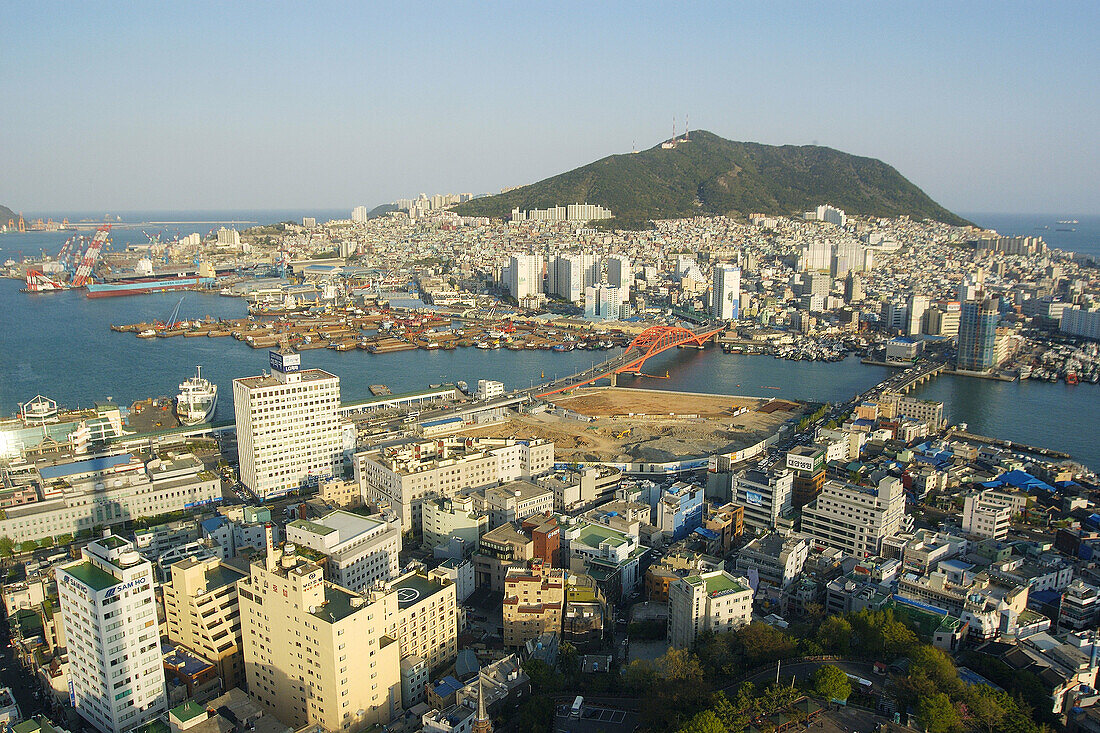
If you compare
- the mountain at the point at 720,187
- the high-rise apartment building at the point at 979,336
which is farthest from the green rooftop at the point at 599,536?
the mountain at the point at 720,187

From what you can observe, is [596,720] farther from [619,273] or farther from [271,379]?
[619,273]

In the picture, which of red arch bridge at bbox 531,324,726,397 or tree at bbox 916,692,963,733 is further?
red arch bridge at bbox 531,324,726,397

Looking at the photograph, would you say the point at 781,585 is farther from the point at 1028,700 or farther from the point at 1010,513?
the point at 1010,513

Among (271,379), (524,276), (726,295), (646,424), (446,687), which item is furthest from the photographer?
(524,276)

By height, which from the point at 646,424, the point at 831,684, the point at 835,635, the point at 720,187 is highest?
the point at 720,187

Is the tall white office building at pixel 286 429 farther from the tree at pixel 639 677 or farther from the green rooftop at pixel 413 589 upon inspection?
the tree at pixel 639 677

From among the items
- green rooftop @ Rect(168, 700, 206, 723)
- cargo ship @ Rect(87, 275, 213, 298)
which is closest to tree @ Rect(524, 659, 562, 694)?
green rooftop @ Rect(168, 700, 206, 723)

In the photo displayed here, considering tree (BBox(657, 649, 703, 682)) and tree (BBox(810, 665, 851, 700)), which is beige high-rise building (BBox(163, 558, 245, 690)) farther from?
tree (BBox(810, 665, 851, 700))

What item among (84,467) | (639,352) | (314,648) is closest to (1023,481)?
(314,648)
